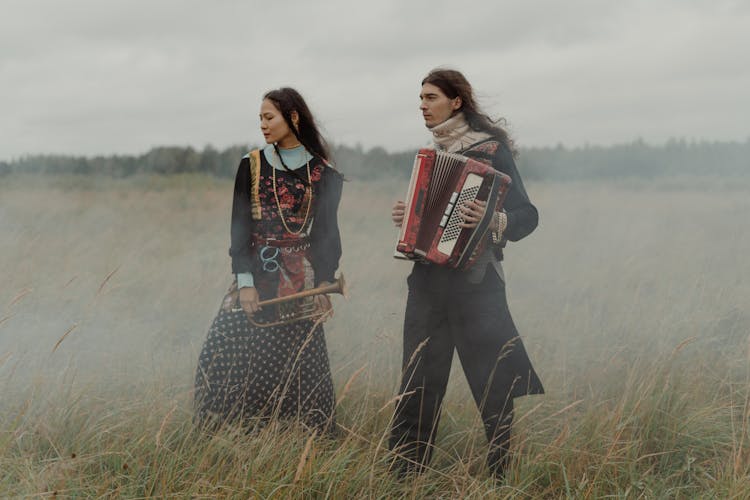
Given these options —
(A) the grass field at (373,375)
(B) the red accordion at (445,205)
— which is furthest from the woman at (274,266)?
(B) the red accordion at (445,205)

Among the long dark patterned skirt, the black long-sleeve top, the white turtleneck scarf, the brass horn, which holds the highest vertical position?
the white turtleneck scarf

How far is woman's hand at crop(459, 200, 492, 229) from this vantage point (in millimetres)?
3178

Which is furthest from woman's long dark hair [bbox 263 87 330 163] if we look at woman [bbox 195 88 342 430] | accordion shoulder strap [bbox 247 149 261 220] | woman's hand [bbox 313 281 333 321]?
woman's hand [bbox 313 281 333 321]

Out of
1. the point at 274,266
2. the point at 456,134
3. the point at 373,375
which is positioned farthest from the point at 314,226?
the point at 373,375

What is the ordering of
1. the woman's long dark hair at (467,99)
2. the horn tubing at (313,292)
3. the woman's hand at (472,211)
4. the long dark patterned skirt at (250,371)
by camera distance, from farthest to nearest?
the long dark patterned skirt at (250,371)
the horn tubing at (313,292)
the woman's long dark hair at (467,99)
the woman's hand at (472,211)

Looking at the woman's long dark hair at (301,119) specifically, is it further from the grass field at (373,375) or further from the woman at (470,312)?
the grass field at (373,375)

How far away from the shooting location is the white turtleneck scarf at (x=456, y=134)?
10.9 ft

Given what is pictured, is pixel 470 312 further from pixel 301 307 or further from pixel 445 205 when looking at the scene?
pixel 301 307

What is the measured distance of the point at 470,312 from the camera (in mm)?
3365

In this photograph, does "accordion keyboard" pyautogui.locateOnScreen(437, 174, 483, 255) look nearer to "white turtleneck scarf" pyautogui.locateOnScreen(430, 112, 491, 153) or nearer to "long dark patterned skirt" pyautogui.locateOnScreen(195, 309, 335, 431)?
"white turtleneck scarf" pyautogui.locateOnScreen(430, 112, 491, 153)

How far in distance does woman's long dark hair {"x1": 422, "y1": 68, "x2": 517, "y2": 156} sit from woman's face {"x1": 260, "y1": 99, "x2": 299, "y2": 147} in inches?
28.7

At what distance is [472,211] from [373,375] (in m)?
1.99

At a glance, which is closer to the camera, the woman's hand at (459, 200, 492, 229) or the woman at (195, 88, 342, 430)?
the woman's hand at (459, 200, 492, 229)

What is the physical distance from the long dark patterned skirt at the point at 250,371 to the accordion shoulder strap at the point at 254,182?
0.54 meters
